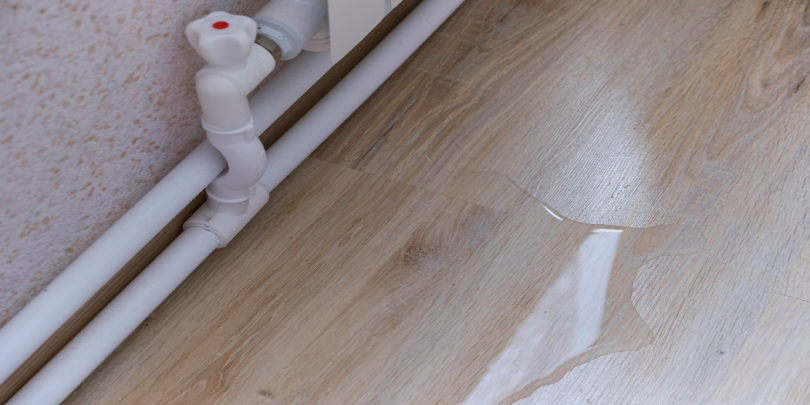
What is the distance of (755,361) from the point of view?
791 millimetres

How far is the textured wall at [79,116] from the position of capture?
65 centimetres

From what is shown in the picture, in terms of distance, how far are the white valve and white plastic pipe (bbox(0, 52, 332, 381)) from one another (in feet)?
0.48

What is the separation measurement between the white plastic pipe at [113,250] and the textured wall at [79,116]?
0.14ft

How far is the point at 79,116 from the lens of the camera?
72cm

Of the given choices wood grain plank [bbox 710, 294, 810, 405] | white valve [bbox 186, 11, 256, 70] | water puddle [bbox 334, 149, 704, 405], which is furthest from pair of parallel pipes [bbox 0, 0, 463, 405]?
wood grain plank [bbox 710, 294, 810, 405]

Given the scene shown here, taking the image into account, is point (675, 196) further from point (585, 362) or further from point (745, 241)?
point (585, 362)

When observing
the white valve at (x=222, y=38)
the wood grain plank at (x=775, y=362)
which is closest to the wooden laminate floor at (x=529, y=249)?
the wood grain plank at (x=775, y=362)

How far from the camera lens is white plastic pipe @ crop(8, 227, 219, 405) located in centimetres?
73

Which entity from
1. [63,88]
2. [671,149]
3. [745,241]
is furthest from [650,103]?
[63,88]

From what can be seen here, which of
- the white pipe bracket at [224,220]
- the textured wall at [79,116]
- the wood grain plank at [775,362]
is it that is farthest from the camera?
the white pipe bracket at [224,220]

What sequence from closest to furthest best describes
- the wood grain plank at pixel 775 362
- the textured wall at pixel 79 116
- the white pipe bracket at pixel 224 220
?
1. the textured wall at pixel 79 116
2. the wood grain plank at pixel 775 362
3. the white pipe bracket at pixel 224 220

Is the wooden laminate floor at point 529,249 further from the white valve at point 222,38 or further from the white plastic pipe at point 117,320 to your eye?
the white valve at point 222,38

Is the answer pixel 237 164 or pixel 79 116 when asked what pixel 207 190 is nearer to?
pixel 237 164

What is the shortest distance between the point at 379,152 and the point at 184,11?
355 millimetres
